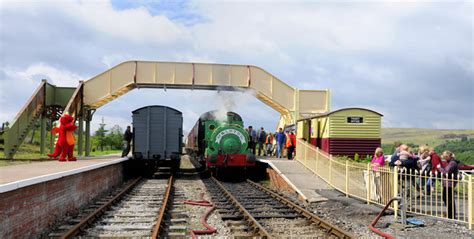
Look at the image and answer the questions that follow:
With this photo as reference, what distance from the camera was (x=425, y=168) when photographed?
40.2 feet

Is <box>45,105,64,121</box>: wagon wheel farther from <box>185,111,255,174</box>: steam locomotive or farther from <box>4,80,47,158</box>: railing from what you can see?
<box>185,111,255,174</box>: steam locomotive

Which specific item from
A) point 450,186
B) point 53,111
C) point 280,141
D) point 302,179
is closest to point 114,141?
point 53,111

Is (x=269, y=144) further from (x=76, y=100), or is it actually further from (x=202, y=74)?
(x=76, y=100)

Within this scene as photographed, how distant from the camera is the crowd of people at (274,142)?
72.1 ft

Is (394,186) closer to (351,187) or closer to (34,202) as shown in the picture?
(351,187)

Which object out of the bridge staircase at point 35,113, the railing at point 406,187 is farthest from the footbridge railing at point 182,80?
the railing at point 406,187

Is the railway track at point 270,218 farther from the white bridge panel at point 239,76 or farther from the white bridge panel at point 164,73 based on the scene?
the white bridge panel at point 164,73

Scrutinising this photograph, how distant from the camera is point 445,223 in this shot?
9547 millimetres

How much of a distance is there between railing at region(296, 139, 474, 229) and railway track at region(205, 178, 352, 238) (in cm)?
200

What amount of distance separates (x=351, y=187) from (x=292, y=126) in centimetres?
1274

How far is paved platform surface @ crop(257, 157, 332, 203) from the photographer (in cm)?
1365

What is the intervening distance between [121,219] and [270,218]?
10.8 feet

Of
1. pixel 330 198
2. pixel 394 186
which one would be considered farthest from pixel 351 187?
pixel 394 186

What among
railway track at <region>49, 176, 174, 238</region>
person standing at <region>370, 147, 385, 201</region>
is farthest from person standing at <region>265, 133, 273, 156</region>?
person standing at <region>370, 147, 385, 201</region>
